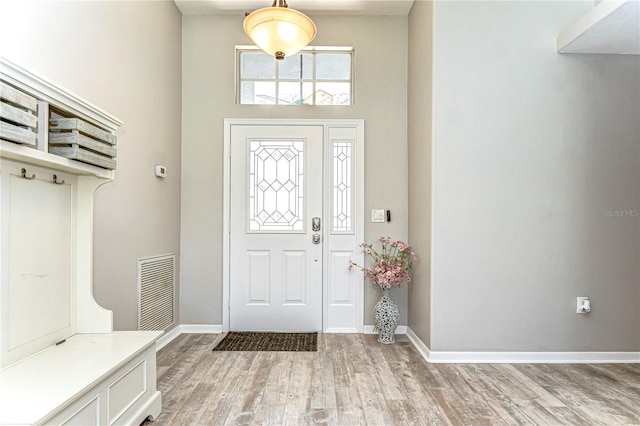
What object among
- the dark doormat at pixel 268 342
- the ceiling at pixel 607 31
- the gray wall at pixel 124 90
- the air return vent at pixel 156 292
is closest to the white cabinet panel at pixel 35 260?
the gray wall at pixel 124 90

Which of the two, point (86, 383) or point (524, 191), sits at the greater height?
point (524, 191)

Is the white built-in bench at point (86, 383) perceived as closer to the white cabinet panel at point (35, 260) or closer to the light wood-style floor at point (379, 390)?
the white cabinet panel at point (35, 260)

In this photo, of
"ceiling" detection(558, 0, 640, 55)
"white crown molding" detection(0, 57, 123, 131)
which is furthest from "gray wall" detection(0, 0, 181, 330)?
"ceiling" detection(558, 0, 640, 55)

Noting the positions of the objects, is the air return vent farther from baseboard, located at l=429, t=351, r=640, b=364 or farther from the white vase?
baseboard, located at l=429, t=351, r=640, b=364

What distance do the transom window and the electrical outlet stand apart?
2.60 meters

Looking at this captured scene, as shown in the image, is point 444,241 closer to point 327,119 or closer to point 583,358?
point 583,358

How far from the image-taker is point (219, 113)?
12.7 feet

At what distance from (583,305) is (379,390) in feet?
5.74

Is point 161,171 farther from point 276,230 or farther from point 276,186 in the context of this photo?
point 276,230

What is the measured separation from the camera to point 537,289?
3025 mm

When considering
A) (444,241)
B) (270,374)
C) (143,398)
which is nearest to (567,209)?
(444,241)

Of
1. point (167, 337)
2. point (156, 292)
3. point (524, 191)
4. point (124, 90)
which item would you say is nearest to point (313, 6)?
point (124, 90)

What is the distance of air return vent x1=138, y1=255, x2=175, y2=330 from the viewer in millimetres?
3055

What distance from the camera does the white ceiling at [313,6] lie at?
3660 millimetres
